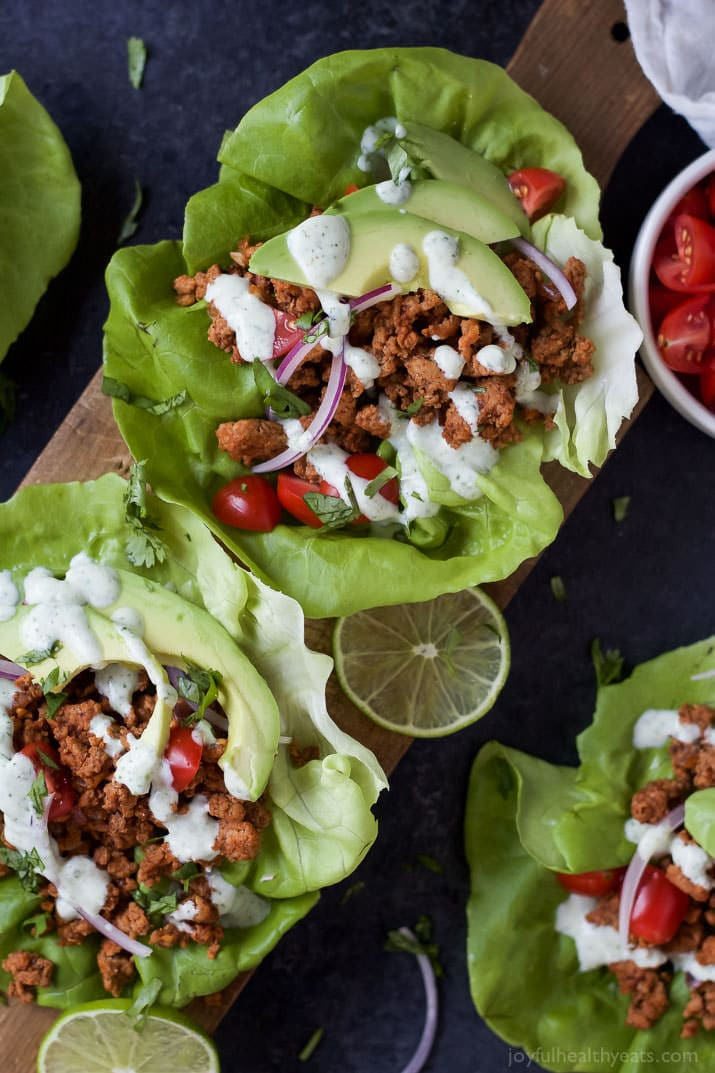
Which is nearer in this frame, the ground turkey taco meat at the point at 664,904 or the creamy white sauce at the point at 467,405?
the creamy white sauce at the point at 467,405

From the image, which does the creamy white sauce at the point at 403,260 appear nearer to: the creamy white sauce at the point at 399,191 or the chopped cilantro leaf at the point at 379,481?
the creamy white sauce at the point at 399,191

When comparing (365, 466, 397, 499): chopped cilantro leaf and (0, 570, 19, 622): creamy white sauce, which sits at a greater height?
(365, 466, 397, 499): chopped cilantro leaf

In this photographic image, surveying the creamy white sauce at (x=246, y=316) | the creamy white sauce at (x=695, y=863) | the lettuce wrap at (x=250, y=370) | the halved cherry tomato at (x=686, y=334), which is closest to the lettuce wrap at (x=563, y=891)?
the creamy white sauce at (x=695, y=863)

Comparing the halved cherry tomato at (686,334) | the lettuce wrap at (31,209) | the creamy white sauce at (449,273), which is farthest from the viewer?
the lettuce wrap at (31,209)

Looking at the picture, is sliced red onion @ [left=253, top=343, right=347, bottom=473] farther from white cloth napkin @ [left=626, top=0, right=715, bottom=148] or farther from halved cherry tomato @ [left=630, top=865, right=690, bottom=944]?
halved cherry tomato @ [left=630, top=865, right=690, bottom=944]

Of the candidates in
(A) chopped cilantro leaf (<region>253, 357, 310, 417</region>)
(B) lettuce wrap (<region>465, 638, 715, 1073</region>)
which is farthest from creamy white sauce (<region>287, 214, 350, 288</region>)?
(B) lettuce wrap (<region>465, 638, 715, 1073</region>)

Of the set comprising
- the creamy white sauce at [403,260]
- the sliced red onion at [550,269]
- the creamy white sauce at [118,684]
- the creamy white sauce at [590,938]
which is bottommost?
the creamy white sauce at [590,938]

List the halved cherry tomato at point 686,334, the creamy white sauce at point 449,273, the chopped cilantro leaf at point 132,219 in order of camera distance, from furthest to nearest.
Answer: the chopped cilantro leaf at point 132,219 < the halved cherry tomato at point 686,334 < the creamy white sauce at point 449,273

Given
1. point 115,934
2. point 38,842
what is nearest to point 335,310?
point 38,842

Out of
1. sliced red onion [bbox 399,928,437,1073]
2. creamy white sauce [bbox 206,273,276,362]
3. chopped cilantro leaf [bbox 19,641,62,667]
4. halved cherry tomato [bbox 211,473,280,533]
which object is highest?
creamy white sauce [bbox 206,273,276,362]
